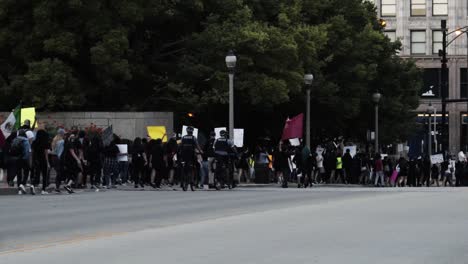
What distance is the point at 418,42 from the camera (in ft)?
353

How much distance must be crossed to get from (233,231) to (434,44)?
93.8 metres

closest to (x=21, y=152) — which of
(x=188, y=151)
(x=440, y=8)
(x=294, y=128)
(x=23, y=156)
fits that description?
(x=23, y=156)

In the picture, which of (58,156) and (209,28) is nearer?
(58,156)

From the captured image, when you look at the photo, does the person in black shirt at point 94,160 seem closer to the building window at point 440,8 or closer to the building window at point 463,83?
the building window at point 463,83

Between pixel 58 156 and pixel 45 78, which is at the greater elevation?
pixel 45 78

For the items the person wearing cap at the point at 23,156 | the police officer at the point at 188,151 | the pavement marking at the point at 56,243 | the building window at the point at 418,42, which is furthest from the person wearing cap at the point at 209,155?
the building window at the point at 418,42

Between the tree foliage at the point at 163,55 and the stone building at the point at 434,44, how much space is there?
47.1 m

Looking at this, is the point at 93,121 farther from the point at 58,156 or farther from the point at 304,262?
the point at 304,262

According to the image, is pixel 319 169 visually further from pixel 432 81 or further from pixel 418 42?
pixel 418 42

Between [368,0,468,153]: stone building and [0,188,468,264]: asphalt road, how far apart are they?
270 feet

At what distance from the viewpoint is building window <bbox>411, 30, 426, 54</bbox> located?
352ft

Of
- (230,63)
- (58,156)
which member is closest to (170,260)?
(58,156)

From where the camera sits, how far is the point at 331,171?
54.8 metres

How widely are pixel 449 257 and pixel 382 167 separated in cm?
4285
